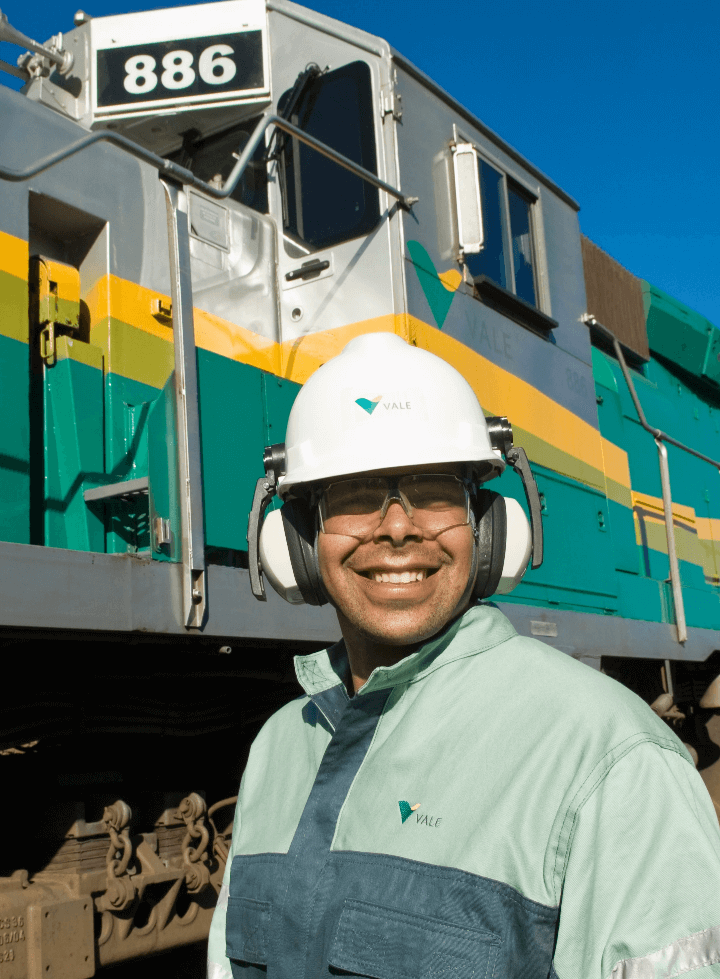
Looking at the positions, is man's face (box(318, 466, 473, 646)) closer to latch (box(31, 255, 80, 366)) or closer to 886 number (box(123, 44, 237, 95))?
latch (box(31, 255, 80, 366))

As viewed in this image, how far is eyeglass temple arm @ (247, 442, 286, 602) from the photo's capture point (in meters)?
1.67

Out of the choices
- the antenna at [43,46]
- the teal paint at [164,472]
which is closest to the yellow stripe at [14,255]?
the teal paint at [164,472]

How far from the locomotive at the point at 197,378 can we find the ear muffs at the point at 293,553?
0.61 metres

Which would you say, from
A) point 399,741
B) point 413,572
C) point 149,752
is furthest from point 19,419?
point 399,741

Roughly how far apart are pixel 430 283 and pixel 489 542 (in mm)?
2161

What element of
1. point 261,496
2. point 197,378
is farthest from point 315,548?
point 197,378

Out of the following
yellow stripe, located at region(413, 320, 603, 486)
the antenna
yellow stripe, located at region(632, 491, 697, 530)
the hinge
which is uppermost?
the antenna

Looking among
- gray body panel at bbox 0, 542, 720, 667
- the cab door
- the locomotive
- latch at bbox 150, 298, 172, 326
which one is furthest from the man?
the cab door

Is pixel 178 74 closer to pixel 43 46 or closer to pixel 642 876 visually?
pixel 43 46

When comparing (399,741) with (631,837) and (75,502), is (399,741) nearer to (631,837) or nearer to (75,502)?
(631,837)

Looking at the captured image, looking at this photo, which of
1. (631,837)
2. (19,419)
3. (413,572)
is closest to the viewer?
(631,837)

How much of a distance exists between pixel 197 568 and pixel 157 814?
826mm

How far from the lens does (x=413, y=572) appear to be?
1.39 meters

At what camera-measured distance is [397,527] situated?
1.40 m
